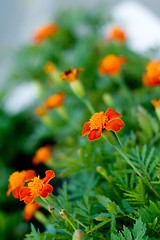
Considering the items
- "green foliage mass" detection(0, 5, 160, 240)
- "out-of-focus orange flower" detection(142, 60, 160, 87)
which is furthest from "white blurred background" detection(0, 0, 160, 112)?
"out-of-focus orange flower" detection(142, 60, 160, 87)

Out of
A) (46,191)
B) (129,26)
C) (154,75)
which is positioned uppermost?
(129,26)

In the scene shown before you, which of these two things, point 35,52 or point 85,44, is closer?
point 85,44

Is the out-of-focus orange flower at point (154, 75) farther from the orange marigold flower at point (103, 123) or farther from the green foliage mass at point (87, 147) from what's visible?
the orange marigold flower at point (103, 123)

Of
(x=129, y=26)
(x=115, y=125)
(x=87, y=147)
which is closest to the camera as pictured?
(x=115, y=125)

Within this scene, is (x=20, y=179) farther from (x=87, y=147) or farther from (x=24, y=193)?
(x=87, y=147)

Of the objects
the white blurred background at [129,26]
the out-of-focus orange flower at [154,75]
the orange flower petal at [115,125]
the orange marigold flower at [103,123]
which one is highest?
the white blurred background at [129,26]

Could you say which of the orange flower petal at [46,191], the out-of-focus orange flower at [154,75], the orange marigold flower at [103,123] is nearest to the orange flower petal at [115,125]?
the orange marigold flower at [103,123]

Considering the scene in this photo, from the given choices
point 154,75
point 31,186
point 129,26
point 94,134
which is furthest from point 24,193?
point 129,26

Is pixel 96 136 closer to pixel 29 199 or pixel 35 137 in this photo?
pixel 29 199

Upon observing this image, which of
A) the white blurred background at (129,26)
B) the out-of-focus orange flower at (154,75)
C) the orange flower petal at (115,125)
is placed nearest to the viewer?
the orange flower petal at (115,125)

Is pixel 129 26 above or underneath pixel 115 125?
above

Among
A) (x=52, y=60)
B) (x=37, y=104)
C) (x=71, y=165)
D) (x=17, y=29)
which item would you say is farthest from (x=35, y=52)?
(x=17, y=29)
